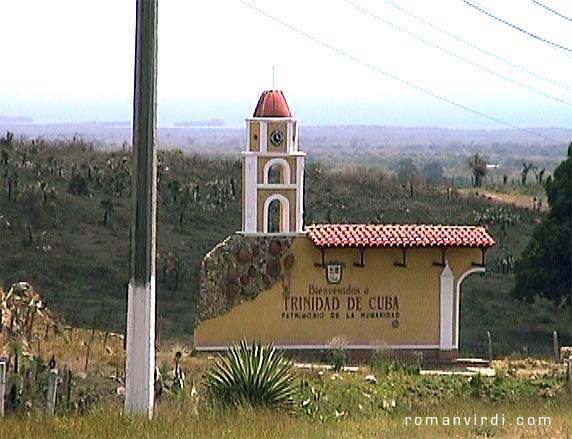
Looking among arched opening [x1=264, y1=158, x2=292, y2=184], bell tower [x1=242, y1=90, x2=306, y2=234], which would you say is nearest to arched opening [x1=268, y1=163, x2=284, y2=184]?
arched opening [x1=264, y1=158, x2=292, y2=184]

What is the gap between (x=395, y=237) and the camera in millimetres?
27234

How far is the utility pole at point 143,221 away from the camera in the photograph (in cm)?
1393

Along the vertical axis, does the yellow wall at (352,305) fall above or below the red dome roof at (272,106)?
below

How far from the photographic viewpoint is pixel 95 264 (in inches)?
1574

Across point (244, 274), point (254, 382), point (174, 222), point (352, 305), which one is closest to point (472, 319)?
point (352, 305)

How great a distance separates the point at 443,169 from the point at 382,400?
79.7 meters

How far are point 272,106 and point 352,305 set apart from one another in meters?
4.15

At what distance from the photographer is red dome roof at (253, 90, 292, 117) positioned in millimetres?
26844

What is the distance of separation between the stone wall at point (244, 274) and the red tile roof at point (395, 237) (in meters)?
0.75

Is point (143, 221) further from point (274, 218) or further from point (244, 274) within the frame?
point (274, 218)

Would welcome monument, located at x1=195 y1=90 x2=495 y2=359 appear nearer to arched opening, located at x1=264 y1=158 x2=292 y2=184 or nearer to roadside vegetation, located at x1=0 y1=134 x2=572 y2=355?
arched opening, located at x1=264 y1=158 x2=292 y2=184

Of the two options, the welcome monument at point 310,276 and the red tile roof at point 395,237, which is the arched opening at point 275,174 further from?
the red tile roof at point 395,237
